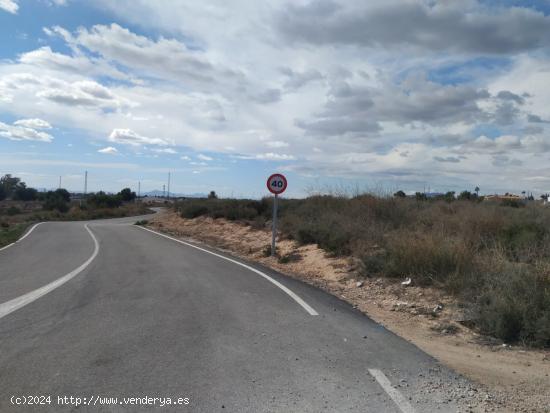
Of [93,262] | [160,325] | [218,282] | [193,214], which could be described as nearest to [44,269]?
[93,262]

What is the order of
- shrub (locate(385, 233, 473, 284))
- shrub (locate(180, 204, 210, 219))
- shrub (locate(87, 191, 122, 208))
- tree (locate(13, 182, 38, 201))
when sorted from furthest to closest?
tree (locate(13, 182, 38, 201)) < shrub (locate(87, 191, 122, 208)) < shrub (locate(180, 204, 210, 219)) < shrub (locate(385, 233, 473, 284))

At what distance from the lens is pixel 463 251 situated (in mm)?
10742

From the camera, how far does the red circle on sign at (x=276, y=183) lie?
18.2 metres

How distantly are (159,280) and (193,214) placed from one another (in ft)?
92.7

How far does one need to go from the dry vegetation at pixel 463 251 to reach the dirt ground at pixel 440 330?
33 centimetres

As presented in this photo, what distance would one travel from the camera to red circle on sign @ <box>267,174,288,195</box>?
18159 mm

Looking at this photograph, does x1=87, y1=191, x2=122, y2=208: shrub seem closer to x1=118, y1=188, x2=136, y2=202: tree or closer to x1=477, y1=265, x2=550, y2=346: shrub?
x1=118, y1=188, x2=136, y2=202: tree

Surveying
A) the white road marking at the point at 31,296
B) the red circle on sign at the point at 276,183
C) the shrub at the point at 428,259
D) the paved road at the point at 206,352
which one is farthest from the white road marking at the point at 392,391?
the red circle on sign at the point at 276,183

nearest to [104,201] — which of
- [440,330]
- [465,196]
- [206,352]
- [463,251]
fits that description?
[465,196]

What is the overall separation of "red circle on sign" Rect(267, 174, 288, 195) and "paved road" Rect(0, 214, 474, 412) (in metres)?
7.75

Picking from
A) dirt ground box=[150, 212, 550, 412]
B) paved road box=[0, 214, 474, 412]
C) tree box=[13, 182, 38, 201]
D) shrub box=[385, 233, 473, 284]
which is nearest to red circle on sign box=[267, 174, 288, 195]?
dirt ground box=[150, 212, 550, 412]

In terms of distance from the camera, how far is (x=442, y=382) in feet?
17.2

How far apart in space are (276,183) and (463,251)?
28.6 feet

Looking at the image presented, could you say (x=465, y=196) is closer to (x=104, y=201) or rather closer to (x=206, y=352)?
(x=206, y=352)
